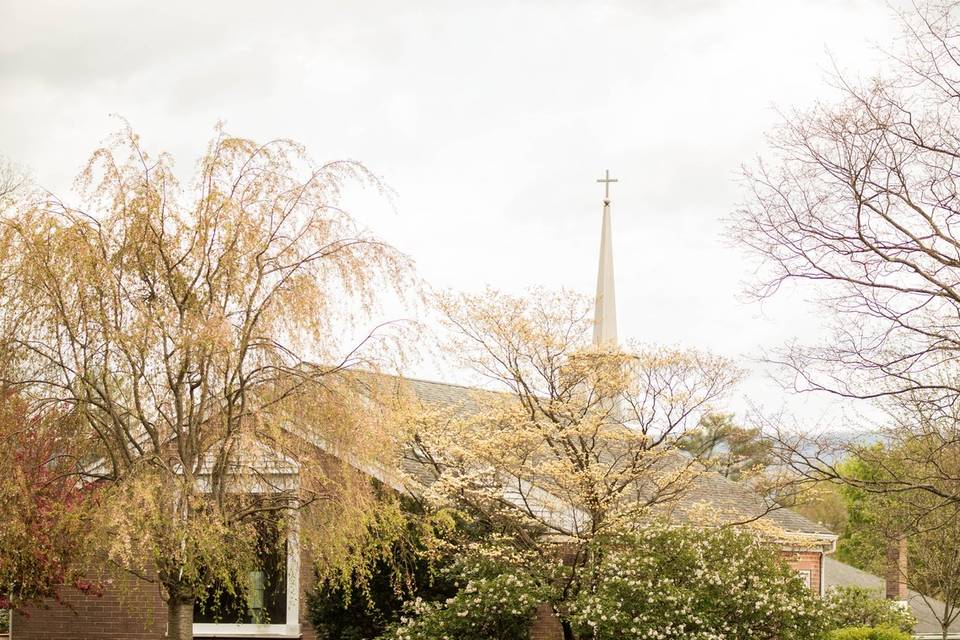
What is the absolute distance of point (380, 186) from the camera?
13.3m

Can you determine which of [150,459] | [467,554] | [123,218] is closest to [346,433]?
[150,459]

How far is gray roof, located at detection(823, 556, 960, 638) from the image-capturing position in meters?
35.2

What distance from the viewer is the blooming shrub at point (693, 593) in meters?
15.8

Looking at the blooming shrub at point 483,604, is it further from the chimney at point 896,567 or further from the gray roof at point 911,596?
the gray roof at point 911,596

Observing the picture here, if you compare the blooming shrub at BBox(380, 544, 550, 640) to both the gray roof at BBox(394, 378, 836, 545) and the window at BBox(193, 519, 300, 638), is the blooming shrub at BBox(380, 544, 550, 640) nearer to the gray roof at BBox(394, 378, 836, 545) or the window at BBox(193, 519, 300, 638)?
the window at BBox(193, 519, 300, 638)

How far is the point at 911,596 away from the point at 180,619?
27.6m

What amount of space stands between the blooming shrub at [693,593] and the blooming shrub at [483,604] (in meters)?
0.85

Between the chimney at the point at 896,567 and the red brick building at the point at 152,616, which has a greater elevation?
the red brick building at the point at 152,616

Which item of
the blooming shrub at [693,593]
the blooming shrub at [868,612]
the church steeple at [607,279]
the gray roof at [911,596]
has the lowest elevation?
the gray roof at [911,596]

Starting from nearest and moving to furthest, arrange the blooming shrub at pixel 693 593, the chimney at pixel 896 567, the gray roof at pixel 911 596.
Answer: the blooming shrub at pixel 693 593
the chimney at pixel 896 567
the gray roof at pixel 911 596

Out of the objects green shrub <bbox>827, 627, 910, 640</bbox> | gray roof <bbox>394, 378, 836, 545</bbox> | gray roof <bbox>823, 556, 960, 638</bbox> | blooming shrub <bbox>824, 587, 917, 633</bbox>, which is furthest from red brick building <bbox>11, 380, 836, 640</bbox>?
gray roof <bbox>823, 556, 960, 638</bbox>

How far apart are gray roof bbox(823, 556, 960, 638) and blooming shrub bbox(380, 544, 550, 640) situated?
19.8 m

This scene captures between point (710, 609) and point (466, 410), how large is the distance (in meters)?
8.30

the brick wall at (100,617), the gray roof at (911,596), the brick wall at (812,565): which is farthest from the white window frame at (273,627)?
the gray roof at (911,596)
